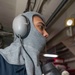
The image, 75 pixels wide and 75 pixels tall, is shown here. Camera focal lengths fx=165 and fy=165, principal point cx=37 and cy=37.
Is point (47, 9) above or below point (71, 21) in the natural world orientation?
above

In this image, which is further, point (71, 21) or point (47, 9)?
point (47, 9)

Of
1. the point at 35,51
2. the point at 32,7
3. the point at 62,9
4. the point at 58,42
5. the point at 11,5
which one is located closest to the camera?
the point at 35,51

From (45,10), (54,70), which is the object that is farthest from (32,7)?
(54,70)

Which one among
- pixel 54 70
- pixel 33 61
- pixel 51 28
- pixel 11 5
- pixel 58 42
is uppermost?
pixel 11 5

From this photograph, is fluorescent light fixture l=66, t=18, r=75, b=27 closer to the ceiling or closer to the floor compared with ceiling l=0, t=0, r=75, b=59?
closer to the floor

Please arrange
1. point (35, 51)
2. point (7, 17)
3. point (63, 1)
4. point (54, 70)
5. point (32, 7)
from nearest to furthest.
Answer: point (54, 70) → point (35, 51) → point (63, 1) → point (32, 7) → point (7, 17)

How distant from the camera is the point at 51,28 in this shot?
16.0 ft

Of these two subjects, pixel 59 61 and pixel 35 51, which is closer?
pixel 35 51

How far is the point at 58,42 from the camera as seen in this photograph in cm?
532

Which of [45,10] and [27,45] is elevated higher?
[45,10]

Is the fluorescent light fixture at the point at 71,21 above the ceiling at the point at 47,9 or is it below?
below

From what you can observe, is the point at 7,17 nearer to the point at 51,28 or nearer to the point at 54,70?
the point at 51,28

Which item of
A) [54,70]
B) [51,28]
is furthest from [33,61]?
[51,28]

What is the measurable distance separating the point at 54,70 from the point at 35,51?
0.30m
